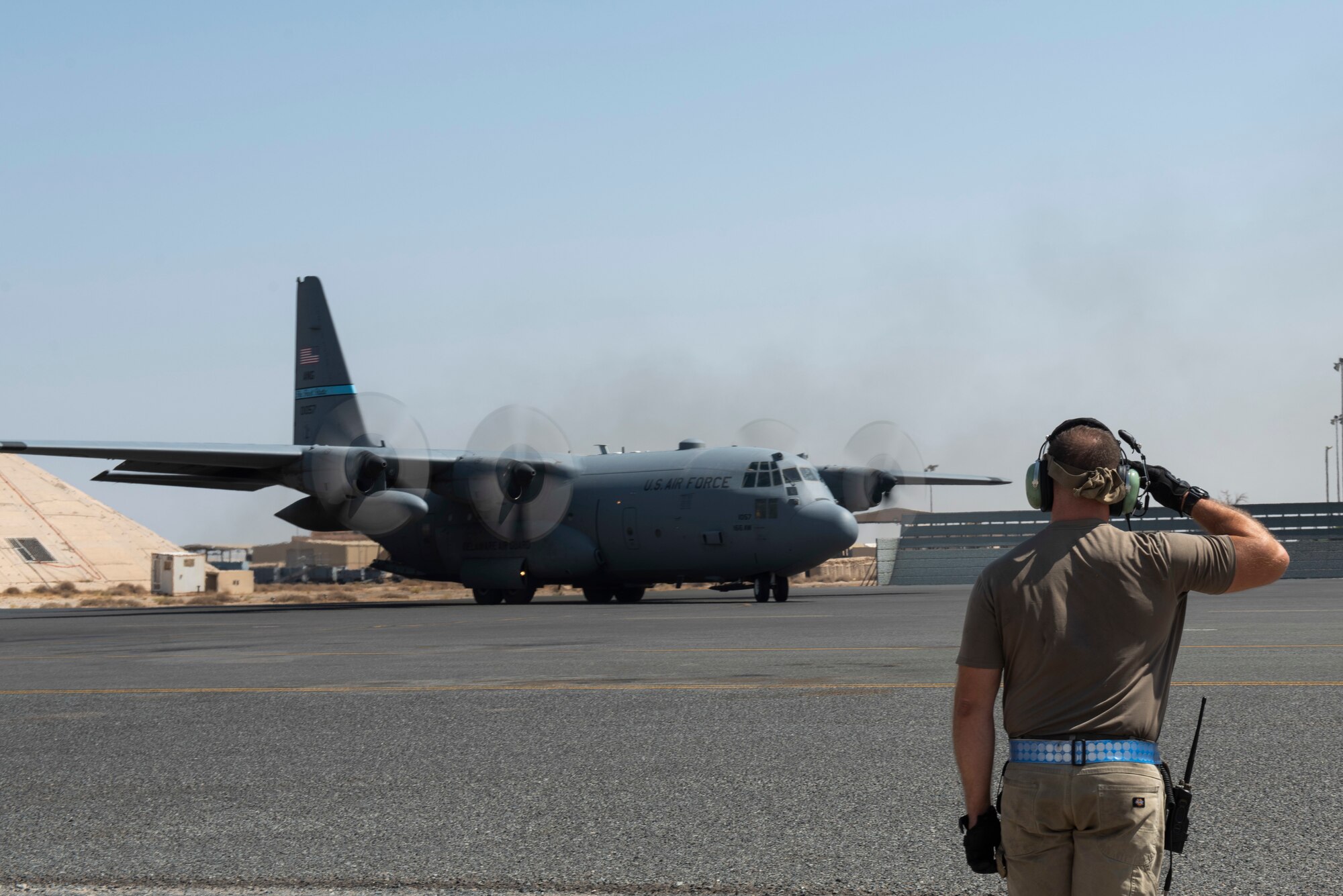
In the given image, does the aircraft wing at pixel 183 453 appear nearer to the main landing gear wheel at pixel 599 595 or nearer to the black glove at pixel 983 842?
the main landing gear wheel at pixel 599 595

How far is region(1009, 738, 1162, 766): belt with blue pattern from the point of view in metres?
3.31

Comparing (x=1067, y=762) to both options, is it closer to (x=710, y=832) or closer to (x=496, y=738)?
(x=710, y=832)

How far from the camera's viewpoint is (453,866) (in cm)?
552

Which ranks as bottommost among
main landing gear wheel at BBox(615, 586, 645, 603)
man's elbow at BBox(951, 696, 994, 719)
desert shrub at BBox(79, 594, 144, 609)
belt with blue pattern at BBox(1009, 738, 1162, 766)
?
desert shrub at BBox(79, 594, 144, 609)

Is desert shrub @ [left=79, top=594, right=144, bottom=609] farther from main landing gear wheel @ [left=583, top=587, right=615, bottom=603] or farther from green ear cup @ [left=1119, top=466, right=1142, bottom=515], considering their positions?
green ear cup @ [left=1119, top=466, right=1142, bottom=515]

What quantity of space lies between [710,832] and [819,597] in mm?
30478

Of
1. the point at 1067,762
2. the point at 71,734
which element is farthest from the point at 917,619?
the point at 1067,762

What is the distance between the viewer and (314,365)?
40219 mm

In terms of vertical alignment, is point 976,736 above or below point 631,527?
above

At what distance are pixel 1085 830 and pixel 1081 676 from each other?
1.26 ft

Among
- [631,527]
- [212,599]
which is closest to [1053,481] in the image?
[631,527]

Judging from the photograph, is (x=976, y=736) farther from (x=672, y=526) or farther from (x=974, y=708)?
(x=672, y=526)

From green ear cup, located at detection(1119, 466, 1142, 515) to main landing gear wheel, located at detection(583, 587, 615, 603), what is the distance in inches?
1319

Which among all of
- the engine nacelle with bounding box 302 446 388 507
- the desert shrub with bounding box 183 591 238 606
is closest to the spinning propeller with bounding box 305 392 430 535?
the engine nacelle with bounding box 302 446 388 507
